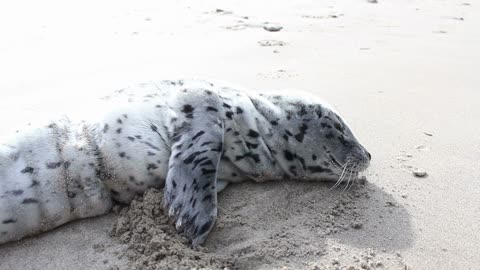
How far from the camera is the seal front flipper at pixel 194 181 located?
7.43ft

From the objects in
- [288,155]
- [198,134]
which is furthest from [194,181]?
[288,155]

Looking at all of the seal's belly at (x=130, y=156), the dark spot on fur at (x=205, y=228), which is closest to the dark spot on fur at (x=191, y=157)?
the seal's belly at (x=130, y=156)

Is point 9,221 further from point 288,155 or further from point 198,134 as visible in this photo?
point 288,155

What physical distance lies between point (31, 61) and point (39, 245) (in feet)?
7.83

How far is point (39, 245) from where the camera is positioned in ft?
7.55

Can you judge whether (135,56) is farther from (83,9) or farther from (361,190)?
(361,190)

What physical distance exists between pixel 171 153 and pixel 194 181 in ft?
0.66

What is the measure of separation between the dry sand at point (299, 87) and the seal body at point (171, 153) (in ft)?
0.25

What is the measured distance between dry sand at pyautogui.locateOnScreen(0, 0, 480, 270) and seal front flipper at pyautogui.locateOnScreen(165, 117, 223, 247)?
2.5 inches

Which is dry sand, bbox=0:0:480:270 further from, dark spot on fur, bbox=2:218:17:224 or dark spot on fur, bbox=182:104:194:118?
dark spot on fur, bbox=182:104:194:118

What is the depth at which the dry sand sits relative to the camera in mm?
2201

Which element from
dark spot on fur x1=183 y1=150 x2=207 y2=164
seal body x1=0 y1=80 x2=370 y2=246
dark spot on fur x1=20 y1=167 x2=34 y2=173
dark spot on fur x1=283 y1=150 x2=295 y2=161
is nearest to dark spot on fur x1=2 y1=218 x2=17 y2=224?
seal body x1=0 y1=80 x2=370 y2=246

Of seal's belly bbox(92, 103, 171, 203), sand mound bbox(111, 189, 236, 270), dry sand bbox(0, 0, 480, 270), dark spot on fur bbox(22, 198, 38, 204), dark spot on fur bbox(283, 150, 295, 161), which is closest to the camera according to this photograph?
sand mound bbox(111, 189, 236, 270)

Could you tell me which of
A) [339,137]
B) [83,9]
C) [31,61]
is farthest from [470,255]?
[83,9]
